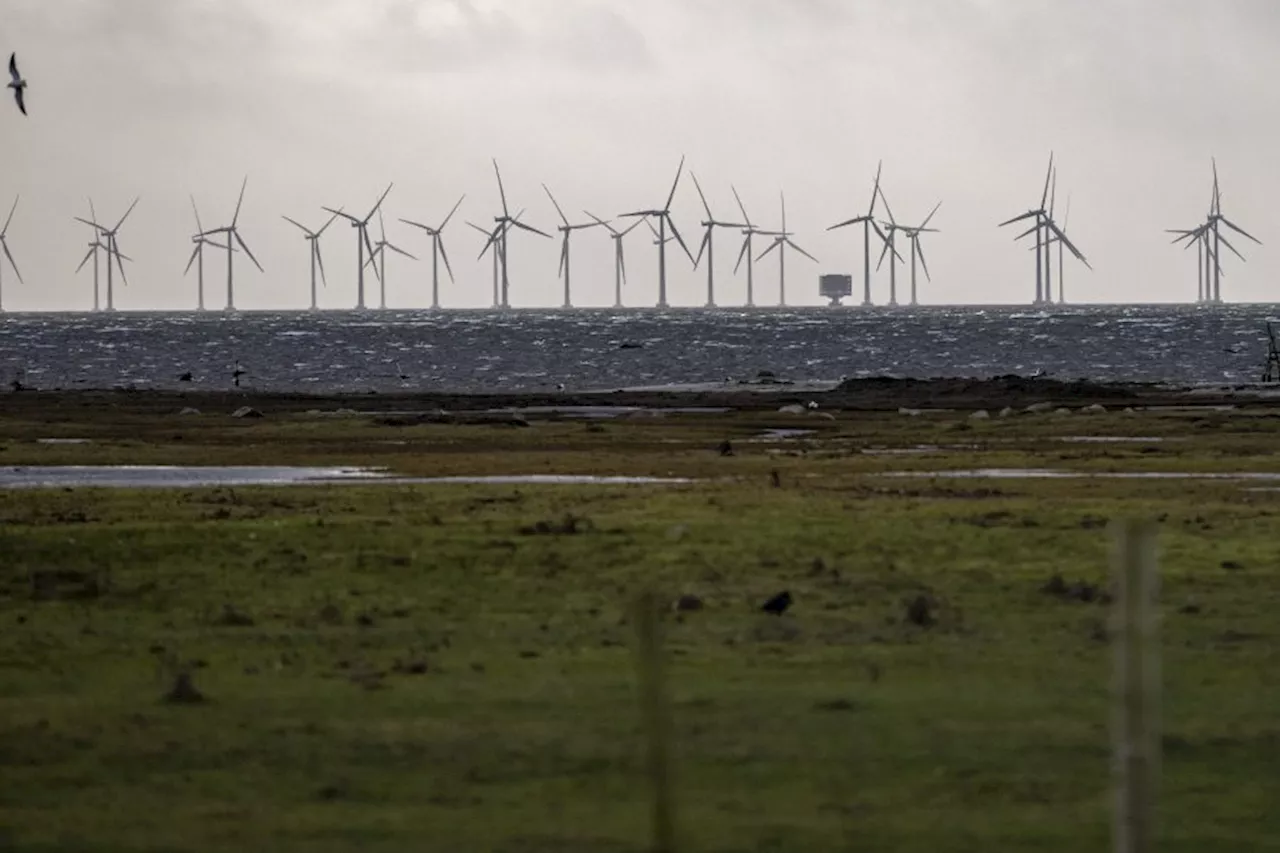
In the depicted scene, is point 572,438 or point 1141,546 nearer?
point 1141,546

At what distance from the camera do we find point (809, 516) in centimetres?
3731

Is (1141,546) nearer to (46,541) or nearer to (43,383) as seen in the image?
(46,541)

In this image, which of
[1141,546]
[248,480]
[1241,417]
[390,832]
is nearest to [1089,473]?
[248,480]

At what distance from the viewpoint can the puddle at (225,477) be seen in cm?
4716

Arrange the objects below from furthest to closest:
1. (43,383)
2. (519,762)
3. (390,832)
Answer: (43,383) → (519,762) → (390,832)

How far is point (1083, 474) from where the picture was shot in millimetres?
48312

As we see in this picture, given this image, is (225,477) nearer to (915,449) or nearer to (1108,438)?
(915,449)

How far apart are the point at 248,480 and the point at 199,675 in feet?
84.1

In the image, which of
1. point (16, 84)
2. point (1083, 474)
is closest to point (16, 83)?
point (16, 84)

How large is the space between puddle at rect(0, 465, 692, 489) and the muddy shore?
104 ft

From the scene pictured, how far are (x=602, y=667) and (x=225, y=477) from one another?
27681 mm

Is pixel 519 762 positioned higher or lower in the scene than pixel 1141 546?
lower

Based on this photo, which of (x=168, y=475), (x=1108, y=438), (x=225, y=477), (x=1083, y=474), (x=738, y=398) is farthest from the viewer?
(x=738, y=398)

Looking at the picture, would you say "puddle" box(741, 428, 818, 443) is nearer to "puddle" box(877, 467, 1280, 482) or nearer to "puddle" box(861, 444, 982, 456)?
"puddle" box(861, 444, 982, 456)
